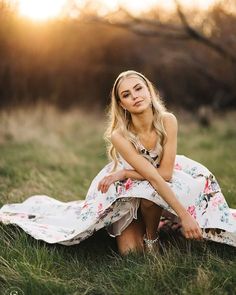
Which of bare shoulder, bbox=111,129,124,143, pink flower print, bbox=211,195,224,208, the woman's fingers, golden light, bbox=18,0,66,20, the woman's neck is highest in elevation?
golden light, bbox=18,0,66,20

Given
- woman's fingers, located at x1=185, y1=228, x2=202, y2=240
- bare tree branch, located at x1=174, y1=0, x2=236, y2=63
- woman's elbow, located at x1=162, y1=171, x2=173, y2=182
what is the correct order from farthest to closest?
bare tree branch, located at x1=174, y1=0, x2=236, y2=63 < woman's elbow, located at x1=162, y1=171, x2=173, y2=182 < woman's fingers, located at x1=185, y1=228, x2=202, y2=240

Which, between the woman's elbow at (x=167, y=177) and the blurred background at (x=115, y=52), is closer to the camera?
the woman's elbow at (x=167, y=177)

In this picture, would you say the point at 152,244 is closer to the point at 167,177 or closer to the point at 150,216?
the point at 150,216

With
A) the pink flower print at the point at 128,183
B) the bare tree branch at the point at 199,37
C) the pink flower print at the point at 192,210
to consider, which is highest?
the bare tree branch at the point at 199,37

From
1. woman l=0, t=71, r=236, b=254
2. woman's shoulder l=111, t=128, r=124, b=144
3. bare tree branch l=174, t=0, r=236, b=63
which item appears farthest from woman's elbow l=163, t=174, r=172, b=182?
bare tree branch l=174, t=0, r=236, b=63

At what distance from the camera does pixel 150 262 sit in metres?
2.67

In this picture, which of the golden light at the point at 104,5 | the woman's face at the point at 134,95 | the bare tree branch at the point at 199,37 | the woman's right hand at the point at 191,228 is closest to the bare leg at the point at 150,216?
the woman's right hand at the point at 191,228

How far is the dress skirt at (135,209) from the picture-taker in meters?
2.90

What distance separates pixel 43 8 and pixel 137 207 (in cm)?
586

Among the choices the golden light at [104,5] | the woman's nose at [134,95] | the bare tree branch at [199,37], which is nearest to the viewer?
the woman's nose at [134,95]

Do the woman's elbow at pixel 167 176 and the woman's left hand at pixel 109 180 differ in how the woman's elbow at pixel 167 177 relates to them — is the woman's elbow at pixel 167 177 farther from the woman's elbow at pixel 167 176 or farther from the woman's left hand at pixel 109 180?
the woman's left hand at pixel 109 180

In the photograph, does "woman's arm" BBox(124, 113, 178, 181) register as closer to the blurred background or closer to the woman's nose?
the woman's nose

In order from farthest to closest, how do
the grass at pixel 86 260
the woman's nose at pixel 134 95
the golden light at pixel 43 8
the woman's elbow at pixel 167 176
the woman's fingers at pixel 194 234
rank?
the golden light at pixel 43 8 → the woman's nose at pixel 134 95 → the woman's elbow at pixel 167 176 → the woman's fingers at pixel 194 234 → the grass at pixel 86 260

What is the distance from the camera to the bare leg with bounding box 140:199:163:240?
2990 mm
